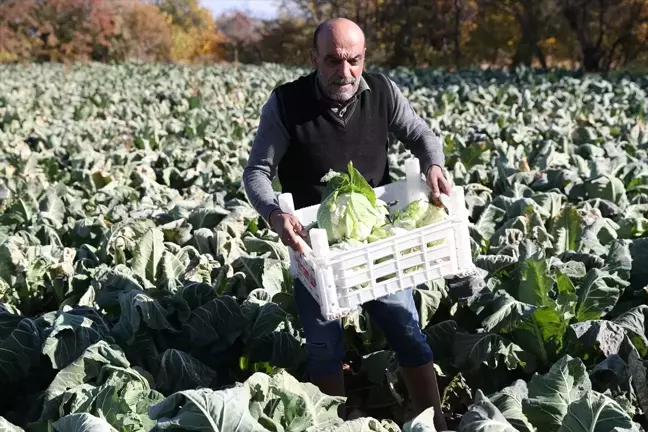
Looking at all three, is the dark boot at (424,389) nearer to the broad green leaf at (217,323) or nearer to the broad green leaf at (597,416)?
the broad green leaf at (597,416)

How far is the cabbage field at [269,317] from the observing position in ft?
8.40

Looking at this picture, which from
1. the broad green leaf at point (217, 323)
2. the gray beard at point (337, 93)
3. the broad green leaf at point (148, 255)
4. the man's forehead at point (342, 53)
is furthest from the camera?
the broad green leaf at point (148, 255)

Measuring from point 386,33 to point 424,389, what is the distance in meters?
39.0

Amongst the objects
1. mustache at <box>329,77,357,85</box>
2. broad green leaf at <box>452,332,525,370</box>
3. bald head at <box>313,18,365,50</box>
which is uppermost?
bald head at <box>313,18,365,50</box>

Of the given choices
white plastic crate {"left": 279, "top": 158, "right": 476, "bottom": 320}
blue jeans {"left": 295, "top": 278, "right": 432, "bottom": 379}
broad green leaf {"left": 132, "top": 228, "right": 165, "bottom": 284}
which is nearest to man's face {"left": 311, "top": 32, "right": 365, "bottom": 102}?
white plastic crate {"left": 279, "top": 158, "right": 476, "bottom": 320}

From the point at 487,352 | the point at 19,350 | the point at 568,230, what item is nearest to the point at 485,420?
the point at 487,352

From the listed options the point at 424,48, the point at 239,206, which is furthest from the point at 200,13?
the point at 239,206

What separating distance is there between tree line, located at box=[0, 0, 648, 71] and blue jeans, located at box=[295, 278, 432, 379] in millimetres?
27411

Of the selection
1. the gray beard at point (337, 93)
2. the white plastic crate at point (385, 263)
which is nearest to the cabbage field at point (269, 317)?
the white plastic crate at point (385, 263)

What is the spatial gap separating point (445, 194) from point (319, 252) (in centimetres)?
67

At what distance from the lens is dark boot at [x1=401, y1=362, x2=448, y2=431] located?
3.02 meters

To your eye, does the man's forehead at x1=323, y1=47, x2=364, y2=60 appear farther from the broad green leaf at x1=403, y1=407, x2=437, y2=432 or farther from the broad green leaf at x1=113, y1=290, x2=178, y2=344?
the broad green leaf at x1=113, y1=290, x2=178, y2=344

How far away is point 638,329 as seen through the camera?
3236mm

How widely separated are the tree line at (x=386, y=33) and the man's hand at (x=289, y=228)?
91.2 ft
